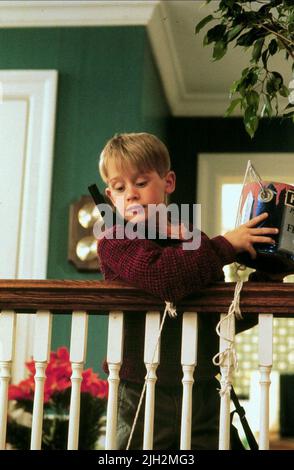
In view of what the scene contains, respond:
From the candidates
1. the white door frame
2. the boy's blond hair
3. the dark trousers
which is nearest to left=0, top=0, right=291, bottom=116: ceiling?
the white door frame

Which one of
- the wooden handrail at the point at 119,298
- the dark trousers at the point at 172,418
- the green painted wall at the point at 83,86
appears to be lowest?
the dark trousers at the point at 172,418

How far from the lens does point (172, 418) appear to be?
6.20 ft

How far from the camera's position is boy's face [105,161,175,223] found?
6.35ft

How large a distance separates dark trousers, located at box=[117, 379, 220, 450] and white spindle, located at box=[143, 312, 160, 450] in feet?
0.56

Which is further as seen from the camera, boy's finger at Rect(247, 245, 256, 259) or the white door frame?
the white door frame

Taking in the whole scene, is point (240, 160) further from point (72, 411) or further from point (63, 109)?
point (72, 411)

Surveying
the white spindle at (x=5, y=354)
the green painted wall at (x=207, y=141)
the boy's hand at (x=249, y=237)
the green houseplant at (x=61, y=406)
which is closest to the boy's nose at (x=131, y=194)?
the boy's hand at (x=249, y=237)

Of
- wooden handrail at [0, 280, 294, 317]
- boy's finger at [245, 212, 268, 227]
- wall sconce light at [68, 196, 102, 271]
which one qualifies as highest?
wall sconce light at [68, 196, 102, 271]

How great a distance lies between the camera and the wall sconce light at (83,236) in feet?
13.7

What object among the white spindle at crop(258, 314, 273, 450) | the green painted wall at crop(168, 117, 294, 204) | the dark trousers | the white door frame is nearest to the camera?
the white spindle at crop(258, 314, 273, 450)

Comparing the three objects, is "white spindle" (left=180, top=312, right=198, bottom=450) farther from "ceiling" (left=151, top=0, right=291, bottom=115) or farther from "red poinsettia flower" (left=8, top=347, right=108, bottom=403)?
"ceiling" (left=151, top=0, right=291, bottom=115)

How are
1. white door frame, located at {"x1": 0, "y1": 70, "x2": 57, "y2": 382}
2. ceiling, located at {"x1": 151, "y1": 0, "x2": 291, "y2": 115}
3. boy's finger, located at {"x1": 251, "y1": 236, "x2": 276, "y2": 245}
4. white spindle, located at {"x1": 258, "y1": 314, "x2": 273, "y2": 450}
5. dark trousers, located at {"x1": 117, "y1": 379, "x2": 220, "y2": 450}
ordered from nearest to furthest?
white spindle, located at {"x1": 258, "y1": 314, "x2": 273, "y2": 450}, boy's finger, located at {"x1": 251, "y1": 236, "x2": 276, "y2": 245}, dark trousers, located at {"x1": 117, "y1": 379, "x2": 220, "y2": 450}, white door frame, located at {"x1": 0, "y1": 70, "x2": 57, "y2": 382}, ceiling, located at {"x1": 151, "y1": 0, "x2": 291, "y2": 115}

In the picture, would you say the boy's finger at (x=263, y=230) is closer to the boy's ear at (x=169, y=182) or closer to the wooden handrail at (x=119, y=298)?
the wooden handrail at (x=119, y=298)

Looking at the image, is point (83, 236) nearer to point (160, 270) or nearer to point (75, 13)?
point (75, 13)
